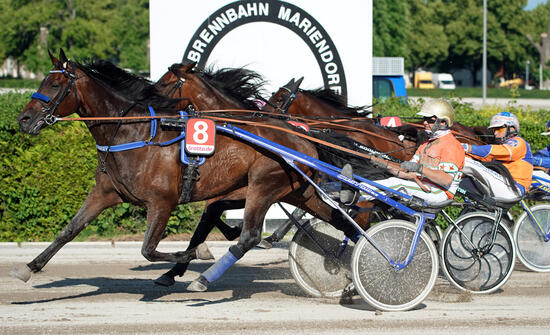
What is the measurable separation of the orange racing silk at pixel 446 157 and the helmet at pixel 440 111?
116 mm

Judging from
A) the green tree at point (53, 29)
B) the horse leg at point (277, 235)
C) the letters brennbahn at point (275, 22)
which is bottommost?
the horse leg at point (277, 235)

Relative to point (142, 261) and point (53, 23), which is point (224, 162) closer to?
point (142, 261)

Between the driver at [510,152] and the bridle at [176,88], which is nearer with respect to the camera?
the bridle at [176,88]

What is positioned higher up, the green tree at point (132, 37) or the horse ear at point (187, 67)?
the green tree at point (132, 37)

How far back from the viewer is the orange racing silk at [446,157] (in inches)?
247

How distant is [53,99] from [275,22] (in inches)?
188

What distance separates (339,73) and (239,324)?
575cm

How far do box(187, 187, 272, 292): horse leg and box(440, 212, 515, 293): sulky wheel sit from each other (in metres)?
1.84

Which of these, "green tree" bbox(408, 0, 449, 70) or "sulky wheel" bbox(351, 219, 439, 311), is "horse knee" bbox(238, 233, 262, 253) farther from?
"green tree" bbox(408, 0, 449, 70)

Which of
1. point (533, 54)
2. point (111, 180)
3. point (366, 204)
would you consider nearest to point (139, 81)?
point (111, 180)

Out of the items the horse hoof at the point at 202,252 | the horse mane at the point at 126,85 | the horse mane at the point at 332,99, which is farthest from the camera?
the horse mane at the point at 332,99

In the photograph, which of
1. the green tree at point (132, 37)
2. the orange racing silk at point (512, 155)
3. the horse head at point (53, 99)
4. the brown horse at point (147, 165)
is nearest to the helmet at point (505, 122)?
the orange racing silk at point (512, 155)

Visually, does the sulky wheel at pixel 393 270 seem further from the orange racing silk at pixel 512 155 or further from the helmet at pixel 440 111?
the orange racing silk at pixel 512 155

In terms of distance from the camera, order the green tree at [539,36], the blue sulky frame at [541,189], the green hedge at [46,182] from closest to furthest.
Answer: the blue sulky frame at [541,189]
the green hedge at [46,182]
the green tree at [539,36]
